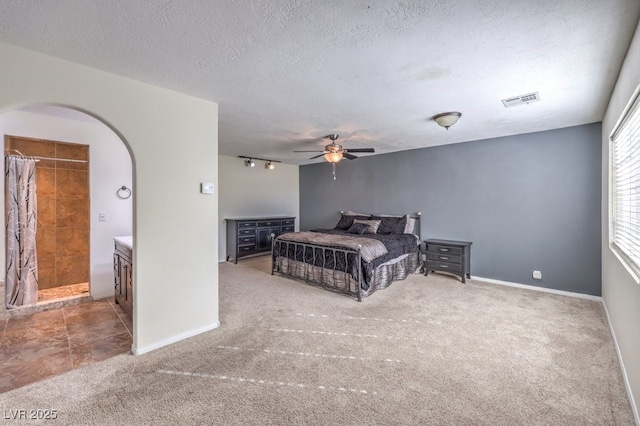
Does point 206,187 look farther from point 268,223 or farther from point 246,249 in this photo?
point 268,223

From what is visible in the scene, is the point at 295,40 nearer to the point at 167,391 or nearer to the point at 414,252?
the point at 167,391

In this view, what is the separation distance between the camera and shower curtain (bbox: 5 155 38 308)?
3.34 metres

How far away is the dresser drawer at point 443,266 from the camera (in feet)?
15.7

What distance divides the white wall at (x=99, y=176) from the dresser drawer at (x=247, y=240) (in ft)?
7.94

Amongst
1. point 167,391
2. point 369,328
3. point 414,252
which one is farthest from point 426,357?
point 414,252

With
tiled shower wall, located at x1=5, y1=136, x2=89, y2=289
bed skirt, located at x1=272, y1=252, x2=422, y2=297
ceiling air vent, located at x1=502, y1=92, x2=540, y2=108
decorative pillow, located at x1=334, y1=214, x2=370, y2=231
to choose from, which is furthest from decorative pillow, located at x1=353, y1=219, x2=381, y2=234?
tiled shower wall, located at x1=5, y1=136, x2=89, y2=289

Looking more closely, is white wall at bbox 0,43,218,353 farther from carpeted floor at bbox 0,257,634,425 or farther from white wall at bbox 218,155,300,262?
white wall at bbox 218,155,300,262

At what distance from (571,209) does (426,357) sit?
3429mm

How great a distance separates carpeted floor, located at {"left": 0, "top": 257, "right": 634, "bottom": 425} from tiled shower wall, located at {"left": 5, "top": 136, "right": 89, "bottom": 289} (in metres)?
2.92

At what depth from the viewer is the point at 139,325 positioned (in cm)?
252

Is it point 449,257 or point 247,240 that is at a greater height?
point 247,240

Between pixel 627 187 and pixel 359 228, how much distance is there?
382 cm

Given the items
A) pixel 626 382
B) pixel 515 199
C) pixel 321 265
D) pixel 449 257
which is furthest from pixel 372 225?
pixel 626 382

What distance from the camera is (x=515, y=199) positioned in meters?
4.54
